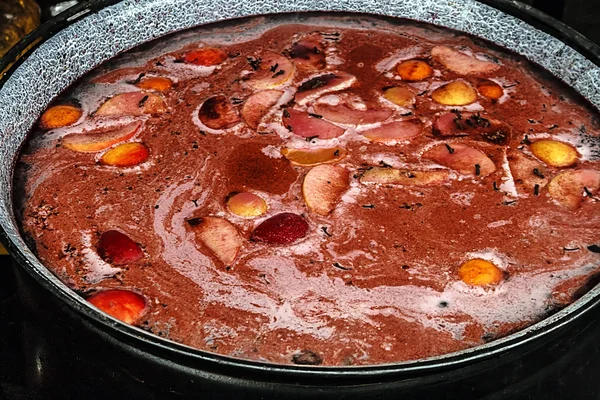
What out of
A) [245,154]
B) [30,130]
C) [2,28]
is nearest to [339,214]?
[245,154]

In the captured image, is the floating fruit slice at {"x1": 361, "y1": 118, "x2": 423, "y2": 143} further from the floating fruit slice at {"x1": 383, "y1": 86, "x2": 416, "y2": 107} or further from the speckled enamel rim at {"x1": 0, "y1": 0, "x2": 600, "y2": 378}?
the speckled enamel rim at {"x1": 0, "y1": 0, "x2": 600, "y2": 378}

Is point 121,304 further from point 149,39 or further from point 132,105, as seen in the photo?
point 149,39

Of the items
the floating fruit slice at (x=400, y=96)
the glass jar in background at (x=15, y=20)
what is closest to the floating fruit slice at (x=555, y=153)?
the floating fruit slice at (x=400, y=96)

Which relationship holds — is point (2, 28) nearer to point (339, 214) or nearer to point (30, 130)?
point (30, 130)

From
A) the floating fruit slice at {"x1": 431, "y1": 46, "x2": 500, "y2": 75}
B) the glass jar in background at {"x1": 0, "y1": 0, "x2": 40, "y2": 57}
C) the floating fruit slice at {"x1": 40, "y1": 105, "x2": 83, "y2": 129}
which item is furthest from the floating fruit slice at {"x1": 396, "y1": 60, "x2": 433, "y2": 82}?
the glass jar in background at {"x1": 0, "y1": 0, "x2": 40, "y2": 57}

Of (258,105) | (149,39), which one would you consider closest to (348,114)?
(258,105)

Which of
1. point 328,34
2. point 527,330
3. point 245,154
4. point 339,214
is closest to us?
point 527,330
